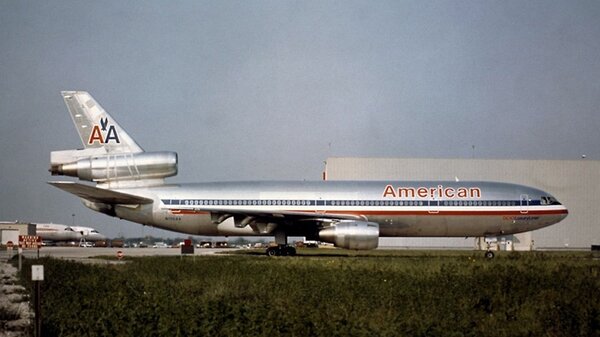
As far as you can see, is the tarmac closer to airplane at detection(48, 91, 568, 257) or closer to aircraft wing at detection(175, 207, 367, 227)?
airplane at detection(48, 91, 568, 257)

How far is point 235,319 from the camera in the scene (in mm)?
10352

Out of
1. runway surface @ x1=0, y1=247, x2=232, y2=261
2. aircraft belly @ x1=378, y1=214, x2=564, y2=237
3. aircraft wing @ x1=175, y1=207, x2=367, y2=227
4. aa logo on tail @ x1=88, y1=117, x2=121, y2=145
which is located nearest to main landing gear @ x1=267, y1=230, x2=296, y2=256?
aircraft wing @ x1=175, y1=207, x2=367, y2=227

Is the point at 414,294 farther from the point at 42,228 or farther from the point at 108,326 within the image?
the point at 42,228

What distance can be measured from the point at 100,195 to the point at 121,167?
199 centimetres

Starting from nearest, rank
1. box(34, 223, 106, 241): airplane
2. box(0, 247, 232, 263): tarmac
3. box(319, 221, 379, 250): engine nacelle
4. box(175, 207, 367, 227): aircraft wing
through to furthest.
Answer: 1. box(319, 221, 379, 250): engine nacelle
2. box(175, 207, 367, 227): aircraft wing
3. box(0, 247, 232, 263): tarmac
4. box(34, 223, 106, 241): airplane

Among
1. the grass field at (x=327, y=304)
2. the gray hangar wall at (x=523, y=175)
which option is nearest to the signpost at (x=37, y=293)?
the grass field at (x=327, y=304)

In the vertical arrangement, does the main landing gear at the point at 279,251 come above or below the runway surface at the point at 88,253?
above

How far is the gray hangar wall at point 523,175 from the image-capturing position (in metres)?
67.9

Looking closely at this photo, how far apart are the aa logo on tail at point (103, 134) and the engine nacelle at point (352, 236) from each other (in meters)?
12.2

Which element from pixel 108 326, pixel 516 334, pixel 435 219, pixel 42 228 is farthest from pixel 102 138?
pixel 42 228

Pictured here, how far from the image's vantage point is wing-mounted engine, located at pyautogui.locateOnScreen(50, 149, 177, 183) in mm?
34000

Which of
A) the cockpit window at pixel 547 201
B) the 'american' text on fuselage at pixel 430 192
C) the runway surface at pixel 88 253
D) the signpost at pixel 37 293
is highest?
the 'american' text on fuselage at pixel 430 192

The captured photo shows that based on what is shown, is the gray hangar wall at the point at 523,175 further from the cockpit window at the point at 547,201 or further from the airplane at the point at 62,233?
the airplane at the point at 62,233

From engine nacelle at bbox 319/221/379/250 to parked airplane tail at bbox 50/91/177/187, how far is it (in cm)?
942
